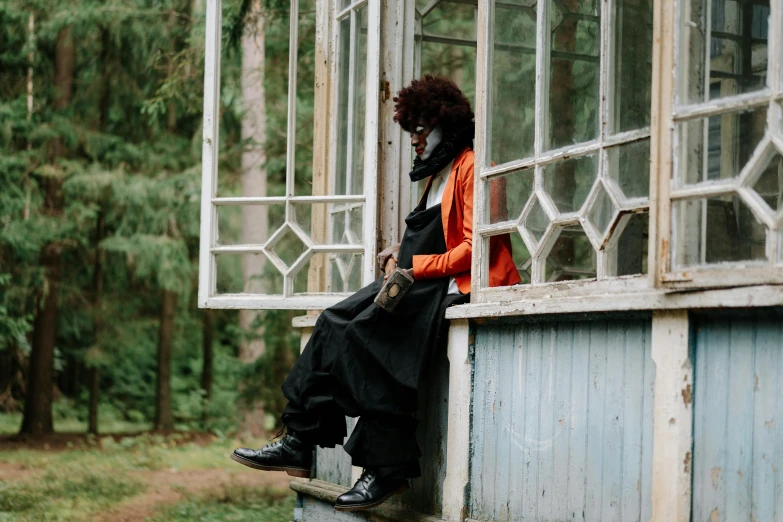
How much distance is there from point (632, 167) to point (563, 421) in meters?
1.09

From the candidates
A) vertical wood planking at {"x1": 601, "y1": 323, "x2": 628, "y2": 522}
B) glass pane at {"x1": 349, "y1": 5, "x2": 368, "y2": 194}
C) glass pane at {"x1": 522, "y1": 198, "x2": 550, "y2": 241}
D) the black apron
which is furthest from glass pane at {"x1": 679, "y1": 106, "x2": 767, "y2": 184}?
glass pane at {"x1": 349, "y1": 5, "x2": 368, "y2": 194}

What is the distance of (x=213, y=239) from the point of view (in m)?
6.75

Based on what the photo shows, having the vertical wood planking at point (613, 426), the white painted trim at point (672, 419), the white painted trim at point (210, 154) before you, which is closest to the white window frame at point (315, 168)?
the white painted trim at point (210, 154)

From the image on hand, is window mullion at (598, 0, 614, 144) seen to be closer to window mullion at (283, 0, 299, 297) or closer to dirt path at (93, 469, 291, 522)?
window mullion at (283, 0, 299, 297)

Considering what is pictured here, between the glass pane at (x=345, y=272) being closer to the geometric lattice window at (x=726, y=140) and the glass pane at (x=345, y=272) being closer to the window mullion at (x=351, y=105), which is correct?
the window mullion at (x=351, y=105)

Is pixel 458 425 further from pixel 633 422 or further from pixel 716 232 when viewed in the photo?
pixel 716 232

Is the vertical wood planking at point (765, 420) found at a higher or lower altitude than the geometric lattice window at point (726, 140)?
lower

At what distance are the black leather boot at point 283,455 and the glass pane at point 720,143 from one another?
261cm

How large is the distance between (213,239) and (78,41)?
34.7 feet

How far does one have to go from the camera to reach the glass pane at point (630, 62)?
4.50 metres

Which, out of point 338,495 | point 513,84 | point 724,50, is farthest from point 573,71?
point 338,495

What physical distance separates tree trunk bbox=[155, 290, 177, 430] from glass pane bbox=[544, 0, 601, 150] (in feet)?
42.1

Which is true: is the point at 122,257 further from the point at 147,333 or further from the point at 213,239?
the point at 213,239

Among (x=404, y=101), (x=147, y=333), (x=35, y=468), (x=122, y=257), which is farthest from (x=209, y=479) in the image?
(x=404, y=101)
